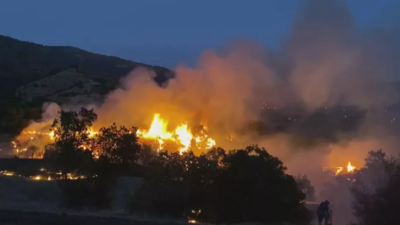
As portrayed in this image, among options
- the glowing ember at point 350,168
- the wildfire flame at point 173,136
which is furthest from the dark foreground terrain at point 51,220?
the glowing ember at point 350,168

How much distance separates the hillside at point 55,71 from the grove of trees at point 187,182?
42.5 meters

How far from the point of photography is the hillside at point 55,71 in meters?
105

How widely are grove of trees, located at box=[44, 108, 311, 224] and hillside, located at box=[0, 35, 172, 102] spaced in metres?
42.5

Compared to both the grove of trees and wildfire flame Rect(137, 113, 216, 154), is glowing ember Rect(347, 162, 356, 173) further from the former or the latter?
the grove of trees

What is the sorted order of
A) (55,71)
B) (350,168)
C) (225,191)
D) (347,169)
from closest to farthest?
(225,191) → (347,169) → (350,168) → (55,71)

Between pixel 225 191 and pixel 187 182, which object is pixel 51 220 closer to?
pixel 187 182

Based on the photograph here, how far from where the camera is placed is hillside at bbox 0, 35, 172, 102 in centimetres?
10488

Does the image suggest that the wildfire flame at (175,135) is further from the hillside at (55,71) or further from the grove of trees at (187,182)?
the hillside at (55,71)

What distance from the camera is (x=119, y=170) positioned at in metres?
34.8

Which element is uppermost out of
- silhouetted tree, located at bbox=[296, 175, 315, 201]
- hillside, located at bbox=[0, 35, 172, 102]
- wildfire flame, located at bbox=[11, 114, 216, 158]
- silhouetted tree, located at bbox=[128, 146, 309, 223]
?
hillside, located at bbox=[0, 35, 172, 102]

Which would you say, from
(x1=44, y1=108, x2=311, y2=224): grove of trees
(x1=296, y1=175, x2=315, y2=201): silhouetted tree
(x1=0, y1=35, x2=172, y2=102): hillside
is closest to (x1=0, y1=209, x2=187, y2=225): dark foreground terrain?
(x1=44, y1=108, x2=311, y2=224): grove of trees

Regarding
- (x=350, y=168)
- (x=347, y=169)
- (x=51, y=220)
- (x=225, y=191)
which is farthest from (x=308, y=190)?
(x=51, y=220)

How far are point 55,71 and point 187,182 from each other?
103705 millimetres

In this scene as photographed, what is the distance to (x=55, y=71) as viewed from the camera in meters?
128
